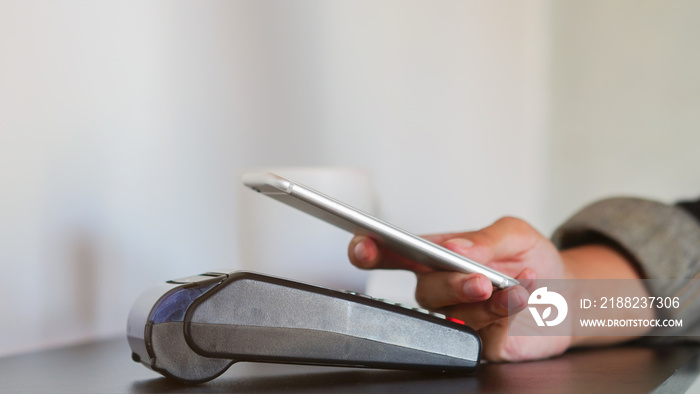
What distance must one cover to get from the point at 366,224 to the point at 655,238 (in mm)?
412

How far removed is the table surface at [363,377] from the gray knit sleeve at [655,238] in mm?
145

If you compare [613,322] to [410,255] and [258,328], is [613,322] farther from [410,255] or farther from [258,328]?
[258,328]

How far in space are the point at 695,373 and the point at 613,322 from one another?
4.0 inches

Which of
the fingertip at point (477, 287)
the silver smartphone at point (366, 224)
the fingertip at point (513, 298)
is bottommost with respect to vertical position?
the fingertip at point (513, 298)

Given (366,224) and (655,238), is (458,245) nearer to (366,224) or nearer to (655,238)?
(366,224)

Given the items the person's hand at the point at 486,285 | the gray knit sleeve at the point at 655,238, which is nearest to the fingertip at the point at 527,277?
the person's hand at the point at 486,285

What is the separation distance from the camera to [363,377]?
15.9 inches

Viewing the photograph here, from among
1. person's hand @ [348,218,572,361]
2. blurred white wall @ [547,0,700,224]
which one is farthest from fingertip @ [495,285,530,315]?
blurred white wall @ [547,0,700,224]

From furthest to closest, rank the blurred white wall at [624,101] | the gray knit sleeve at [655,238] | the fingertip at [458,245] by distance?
the blurred white wall at [624,101]
the gray knit sleeve at [655,238]
the fingertip at [458,245]

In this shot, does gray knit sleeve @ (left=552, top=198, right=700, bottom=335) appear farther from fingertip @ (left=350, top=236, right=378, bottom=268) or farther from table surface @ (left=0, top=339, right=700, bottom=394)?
fingertip @ (left=350, top=236, right=378, bottom=268)

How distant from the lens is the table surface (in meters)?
0.37

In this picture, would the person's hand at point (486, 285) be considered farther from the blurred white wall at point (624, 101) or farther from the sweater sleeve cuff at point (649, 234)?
the blurred white wall at point (624, 101)

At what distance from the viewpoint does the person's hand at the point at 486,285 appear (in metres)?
0.46

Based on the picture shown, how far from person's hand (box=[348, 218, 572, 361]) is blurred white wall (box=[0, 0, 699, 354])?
280 millimetres
